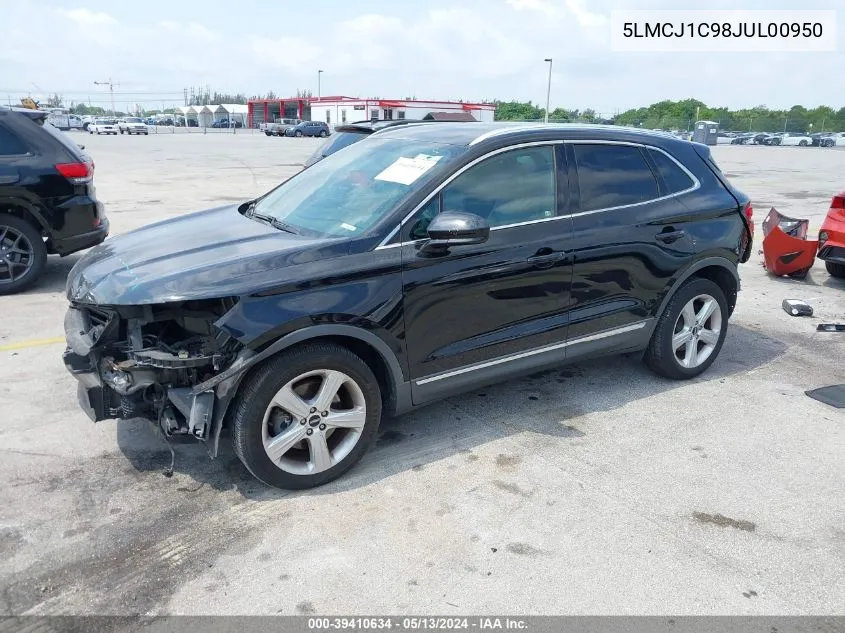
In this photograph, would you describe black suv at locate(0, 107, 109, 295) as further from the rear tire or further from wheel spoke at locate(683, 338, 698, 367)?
the rear tire

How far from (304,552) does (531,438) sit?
1.64 m

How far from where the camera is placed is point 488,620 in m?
2.66

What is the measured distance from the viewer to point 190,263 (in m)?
3.42

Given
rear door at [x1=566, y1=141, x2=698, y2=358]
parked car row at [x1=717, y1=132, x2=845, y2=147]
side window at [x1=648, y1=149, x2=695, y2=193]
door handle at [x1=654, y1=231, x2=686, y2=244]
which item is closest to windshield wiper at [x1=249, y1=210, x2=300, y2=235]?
rear door at [x1=566, y1=141, x2=698, y2=358]

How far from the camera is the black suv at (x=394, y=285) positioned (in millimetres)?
3273

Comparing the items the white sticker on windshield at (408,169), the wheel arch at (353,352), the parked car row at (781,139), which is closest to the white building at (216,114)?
the parked car row at (781,139)

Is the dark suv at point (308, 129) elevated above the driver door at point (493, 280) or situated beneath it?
elevated above

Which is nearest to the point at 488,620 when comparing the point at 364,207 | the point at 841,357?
the point at 364,207

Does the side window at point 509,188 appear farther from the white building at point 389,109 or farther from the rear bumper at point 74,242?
the white building at point 389,109

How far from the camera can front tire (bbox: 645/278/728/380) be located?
4.89 metres

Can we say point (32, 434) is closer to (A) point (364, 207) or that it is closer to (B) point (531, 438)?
(A) point (364, 207)

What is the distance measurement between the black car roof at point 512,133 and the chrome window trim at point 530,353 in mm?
1283

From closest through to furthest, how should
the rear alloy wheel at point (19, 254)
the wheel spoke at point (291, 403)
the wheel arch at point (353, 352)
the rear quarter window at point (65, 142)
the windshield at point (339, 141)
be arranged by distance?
the wheel arch at point (353, 352) < the wheel spoke at point (291, 403) < the rear alloy wheel at point (19, 254) < the rear quarter window at point (65, 142) < the windshield at point (339, 141)

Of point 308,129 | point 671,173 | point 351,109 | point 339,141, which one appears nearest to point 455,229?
point 671,173
